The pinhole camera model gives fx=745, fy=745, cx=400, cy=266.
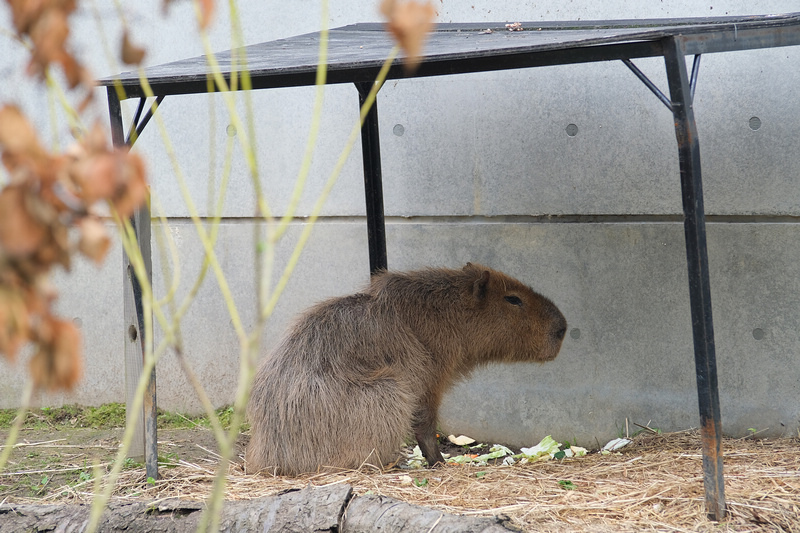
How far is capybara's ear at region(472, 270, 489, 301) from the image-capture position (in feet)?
15.9


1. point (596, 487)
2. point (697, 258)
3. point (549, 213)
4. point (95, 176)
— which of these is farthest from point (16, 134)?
point (549, 213)

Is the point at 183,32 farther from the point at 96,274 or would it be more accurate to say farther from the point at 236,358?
the point at 236,358

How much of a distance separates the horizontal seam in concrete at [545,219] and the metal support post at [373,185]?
1.96 ft

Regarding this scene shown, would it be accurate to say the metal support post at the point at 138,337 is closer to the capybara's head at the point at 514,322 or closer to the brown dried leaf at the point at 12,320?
the capybara's head at the point at 514,322

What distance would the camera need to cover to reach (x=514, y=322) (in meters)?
4.98

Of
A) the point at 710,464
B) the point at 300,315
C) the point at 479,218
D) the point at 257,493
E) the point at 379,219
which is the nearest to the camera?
the point at 710,464

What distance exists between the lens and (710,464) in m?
3.19

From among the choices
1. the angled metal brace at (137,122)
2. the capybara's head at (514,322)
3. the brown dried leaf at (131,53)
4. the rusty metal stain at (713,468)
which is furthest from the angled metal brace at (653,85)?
the brown dried leaf at (131,53)

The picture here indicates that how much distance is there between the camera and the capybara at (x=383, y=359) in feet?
14.3

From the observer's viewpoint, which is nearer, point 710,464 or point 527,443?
point 710,464

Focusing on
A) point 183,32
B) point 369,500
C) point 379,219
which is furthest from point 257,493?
point 183,32

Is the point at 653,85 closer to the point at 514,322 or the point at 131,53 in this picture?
the point at 514,322

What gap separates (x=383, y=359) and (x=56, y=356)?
370 centimetres

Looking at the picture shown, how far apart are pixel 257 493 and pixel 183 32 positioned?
405 centimetres
